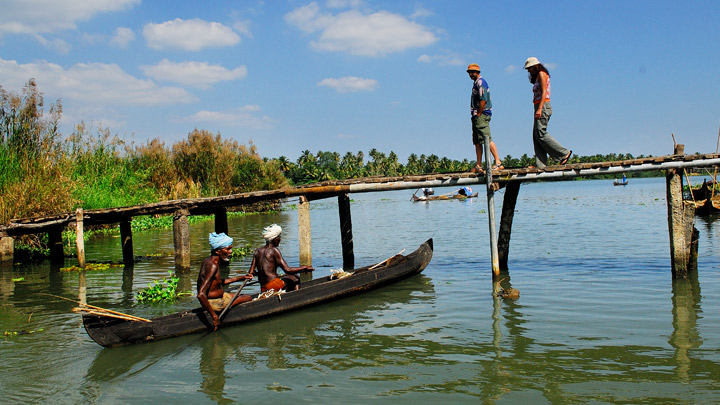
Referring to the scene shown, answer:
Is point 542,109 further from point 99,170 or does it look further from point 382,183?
point 99,170

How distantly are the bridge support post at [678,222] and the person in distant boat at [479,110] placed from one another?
11.3 ft

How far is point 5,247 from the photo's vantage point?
14.9 meters

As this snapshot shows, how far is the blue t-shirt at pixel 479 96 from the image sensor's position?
10.4 meters

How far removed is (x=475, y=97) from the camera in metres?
10.6

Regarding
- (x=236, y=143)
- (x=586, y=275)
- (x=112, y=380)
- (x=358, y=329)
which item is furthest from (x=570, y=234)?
(x=236, y=143)

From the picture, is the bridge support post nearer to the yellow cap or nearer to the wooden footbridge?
the wooden footbridge

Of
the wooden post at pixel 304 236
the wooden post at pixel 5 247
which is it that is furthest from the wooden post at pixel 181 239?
the wooden post at pixel 5 247

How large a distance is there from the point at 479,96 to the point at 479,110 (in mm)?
302

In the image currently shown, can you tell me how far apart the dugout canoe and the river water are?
174 millimetres

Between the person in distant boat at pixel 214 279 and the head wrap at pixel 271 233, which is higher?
the head wrap at pixel 271 233

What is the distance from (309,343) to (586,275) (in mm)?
7502

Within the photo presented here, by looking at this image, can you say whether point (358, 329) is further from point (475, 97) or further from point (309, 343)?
point (475, 97)

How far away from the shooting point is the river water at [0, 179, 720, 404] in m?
5.94

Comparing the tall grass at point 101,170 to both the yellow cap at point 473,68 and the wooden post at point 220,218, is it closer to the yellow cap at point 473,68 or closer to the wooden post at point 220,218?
the wooden post at point 220,218
